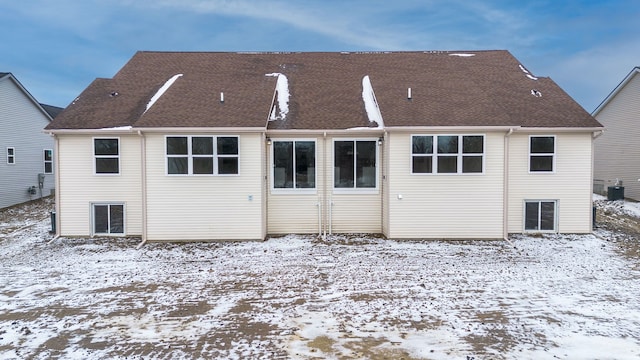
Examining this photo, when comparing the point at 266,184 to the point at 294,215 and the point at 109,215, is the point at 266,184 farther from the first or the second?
the point at 109,215

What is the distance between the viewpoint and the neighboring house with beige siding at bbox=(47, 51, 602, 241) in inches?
388

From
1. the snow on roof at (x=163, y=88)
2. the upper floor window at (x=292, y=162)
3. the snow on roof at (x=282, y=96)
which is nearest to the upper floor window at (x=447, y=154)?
the upper floor window at (x=292, y=162)

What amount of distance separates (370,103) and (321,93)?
69.6 inches

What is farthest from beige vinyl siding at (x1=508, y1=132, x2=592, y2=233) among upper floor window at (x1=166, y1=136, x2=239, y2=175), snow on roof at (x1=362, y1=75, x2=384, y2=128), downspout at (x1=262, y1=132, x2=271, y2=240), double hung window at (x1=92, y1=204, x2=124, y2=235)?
double hung window at (x1=92, y1=204, x2=124, y2=235)

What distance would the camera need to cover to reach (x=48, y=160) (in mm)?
20297

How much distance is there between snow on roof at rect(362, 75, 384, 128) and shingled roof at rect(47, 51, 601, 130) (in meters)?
0.12

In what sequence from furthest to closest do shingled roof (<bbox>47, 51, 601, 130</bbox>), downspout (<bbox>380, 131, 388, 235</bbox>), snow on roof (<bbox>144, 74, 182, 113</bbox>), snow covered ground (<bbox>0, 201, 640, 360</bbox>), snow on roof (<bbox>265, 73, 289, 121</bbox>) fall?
snow on roof (<bbox>144, 74, 182, 113</bbox>) → snow on roof (<bbox>265, 73, 289, 121</bbox>) → downspout (<bbox>380, 131, 388, 235</bbox>) → shingled roof (<bbox>47, 51, 601, 130</bbox>) → snow covered ground (<bbox>0, 201, 640, 360</bbox>)

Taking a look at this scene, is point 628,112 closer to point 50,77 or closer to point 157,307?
point 157,307

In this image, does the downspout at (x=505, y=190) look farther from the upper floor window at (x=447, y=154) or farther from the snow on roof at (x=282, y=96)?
the snow on roof at (x=282, y=96)

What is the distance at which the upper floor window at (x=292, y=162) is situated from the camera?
1070 centimetres

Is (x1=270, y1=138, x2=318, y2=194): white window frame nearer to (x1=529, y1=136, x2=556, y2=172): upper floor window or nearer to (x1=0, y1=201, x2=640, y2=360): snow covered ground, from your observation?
(x1=0, y1=201, x2=640, y2=360): snow covered ground

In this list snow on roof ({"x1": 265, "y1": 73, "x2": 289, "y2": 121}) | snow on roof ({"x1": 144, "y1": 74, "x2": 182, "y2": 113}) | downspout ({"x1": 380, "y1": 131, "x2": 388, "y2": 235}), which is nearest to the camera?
downspout ({"x1": 380, "y1": 131, "x2": 388, "y2": 235})

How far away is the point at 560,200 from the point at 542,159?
4.41ft

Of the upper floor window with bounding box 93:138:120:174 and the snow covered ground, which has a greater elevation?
the upper floor window with bounding box 93:138:120:174
